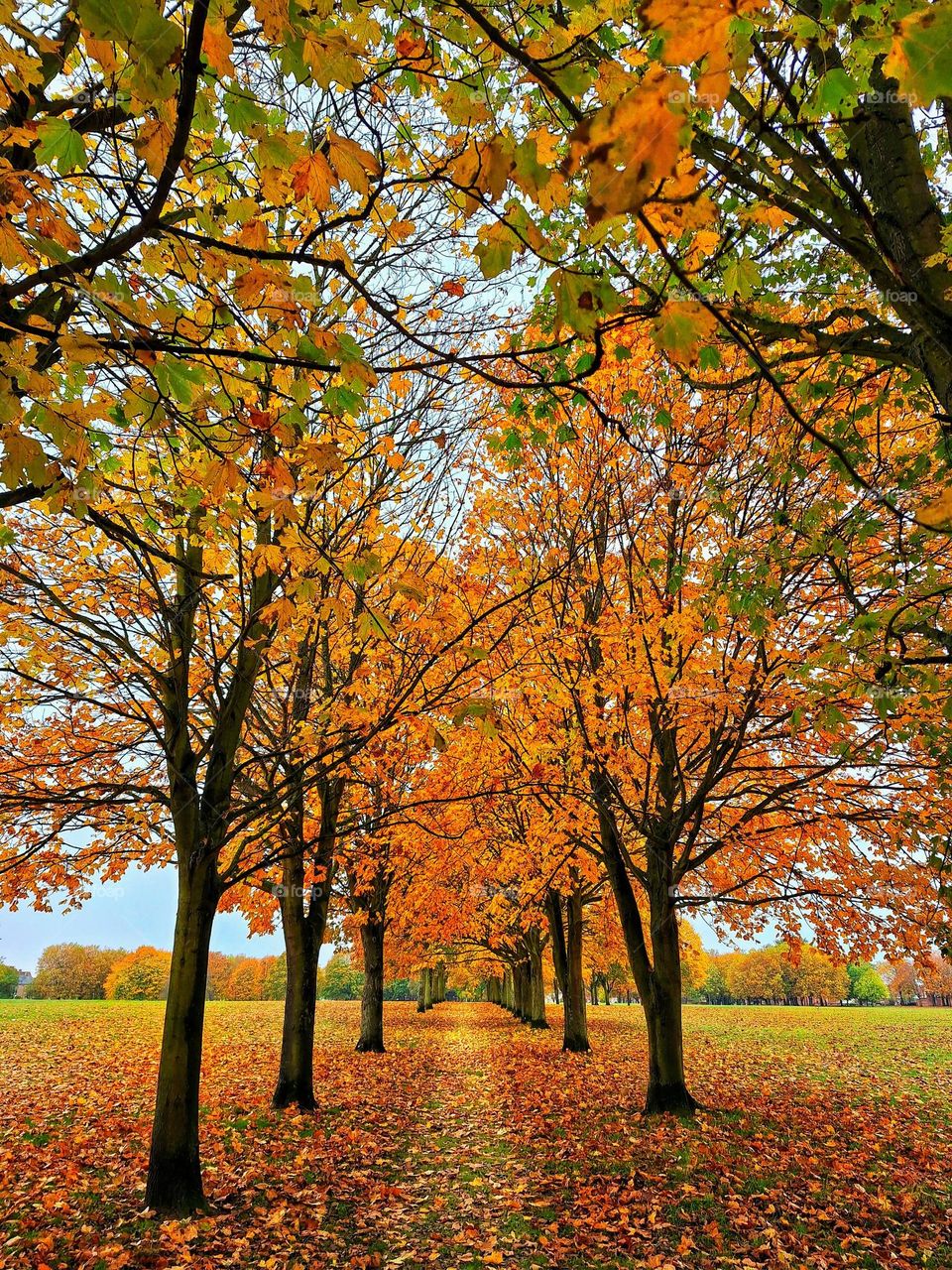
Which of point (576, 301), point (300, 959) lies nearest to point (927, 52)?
point (576, 301)

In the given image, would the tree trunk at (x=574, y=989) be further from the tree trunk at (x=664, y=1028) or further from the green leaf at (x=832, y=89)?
the green leaf at (x=832, y=89)

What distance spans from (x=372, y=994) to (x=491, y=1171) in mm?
10157

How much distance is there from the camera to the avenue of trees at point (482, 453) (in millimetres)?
2037

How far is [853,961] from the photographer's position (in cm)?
831

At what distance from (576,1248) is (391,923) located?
14894 millimetres

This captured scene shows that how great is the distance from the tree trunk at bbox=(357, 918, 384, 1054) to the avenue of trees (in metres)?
6.11

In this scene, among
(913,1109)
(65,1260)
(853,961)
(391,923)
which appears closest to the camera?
(65,1260)

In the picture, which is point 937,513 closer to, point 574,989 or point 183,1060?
point 183,1060

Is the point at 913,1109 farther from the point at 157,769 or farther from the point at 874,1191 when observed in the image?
the point at 157,769

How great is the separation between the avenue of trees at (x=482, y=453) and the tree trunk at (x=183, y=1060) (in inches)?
1.3

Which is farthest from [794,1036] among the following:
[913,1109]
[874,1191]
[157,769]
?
[157,769]

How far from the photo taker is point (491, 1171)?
22.6ft

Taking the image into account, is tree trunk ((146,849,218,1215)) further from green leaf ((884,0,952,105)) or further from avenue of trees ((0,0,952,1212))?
green leaf ((884,0,952,105))

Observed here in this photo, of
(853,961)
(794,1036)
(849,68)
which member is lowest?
(794,1036)
